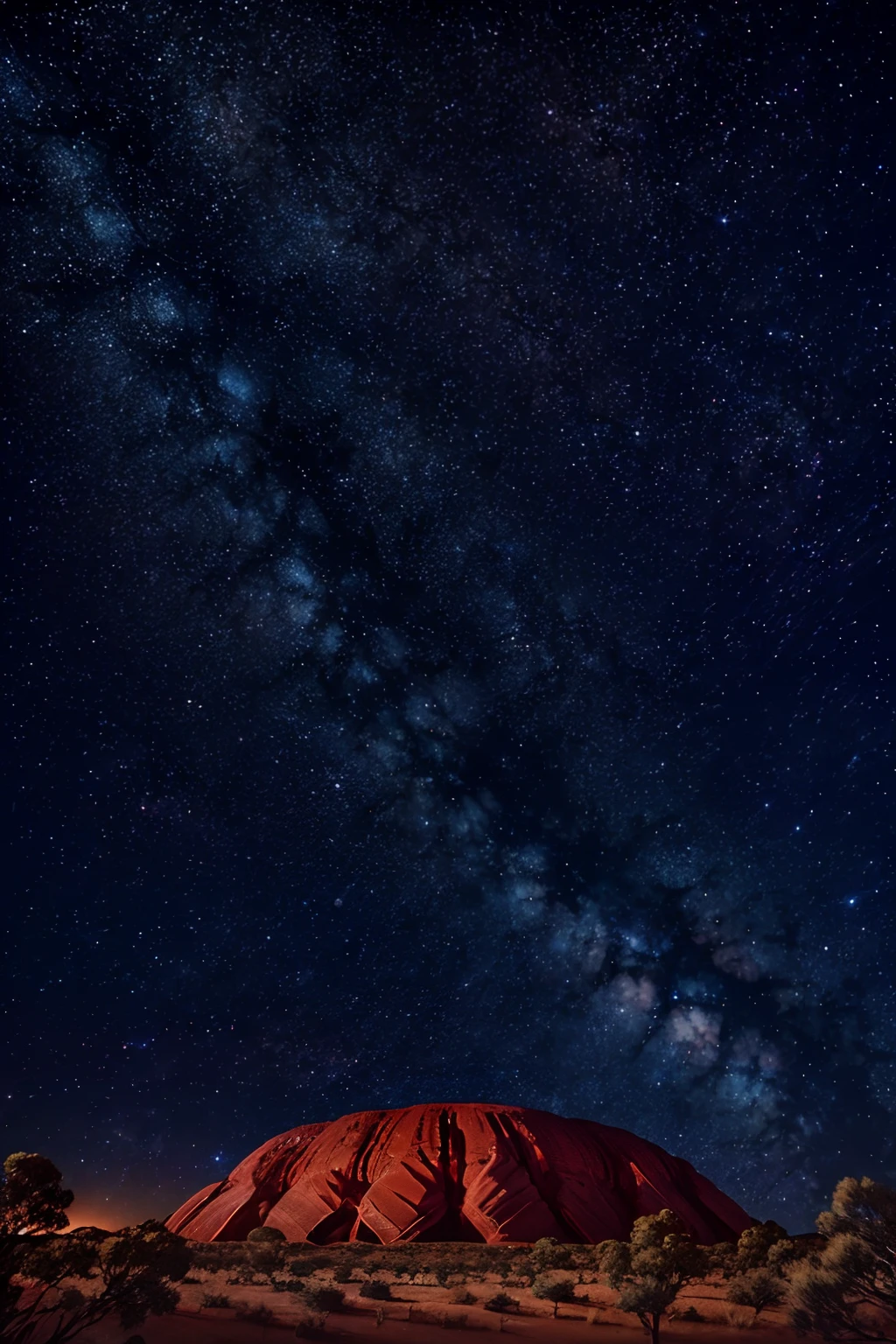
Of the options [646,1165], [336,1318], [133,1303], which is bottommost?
[646,1165]

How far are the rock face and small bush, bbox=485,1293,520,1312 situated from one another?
54.7 ft

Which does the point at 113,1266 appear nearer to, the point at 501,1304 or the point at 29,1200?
the point at 29,1200

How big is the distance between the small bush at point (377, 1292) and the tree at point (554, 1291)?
5.15 m

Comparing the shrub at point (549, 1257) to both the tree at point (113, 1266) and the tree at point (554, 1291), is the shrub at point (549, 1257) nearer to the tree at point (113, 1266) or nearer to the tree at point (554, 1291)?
the tree at point (554, 1291)

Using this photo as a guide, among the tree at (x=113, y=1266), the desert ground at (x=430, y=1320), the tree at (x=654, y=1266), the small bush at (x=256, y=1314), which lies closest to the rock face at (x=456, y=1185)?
the desert ground at (x=430, y=1320)

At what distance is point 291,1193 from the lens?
39344mm

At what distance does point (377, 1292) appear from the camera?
20.7 metres

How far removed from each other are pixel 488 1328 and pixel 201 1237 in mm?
33614

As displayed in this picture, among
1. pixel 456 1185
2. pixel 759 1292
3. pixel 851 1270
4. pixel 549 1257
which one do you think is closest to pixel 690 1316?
pixel 759 1292

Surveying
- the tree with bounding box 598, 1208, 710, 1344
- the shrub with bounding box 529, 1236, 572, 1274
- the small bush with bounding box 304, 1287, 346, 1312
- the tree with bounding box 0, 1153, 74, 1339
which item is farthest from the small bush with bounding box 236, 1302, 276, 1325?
the shrub with bounding box 529, 1236, 572, 1274

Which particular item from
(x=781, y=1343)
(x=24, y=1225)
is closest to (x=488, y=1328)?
(x=781, y=1343)

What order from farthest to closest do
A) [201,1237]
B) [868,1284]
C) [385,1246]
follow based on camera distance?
[201,1237] → [385,1246] → [868,1284]

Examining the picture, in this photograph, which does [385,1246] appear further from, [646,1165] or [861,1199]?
[861,1199]

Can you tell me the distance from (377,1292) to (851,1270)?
1558 centimetres
